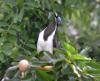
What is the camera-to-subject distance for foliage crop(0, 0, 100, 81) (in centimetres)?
246

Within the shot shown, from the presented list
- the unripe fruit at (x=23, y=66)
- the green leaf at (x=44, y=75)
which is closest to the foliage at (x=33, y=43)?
the green leaf at (x=44, y=75)

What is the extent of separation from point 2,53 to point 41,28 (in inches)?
18.4

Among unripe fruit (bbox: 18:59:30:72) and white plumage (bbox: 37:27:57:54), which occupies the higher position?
white plumage (bbox: 37:27:57:54)

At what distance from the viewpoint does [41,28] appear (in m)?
3.29

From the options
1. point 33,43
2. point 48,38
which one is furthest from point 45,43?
point 33,43

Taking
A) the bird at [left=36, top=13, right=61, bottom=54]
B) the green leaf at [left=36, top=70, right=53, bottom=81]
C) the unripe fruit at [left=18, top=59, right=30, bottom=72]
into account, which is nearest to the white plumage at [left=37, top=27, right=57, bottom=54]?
the bird at [left=36, top=13, right=61, bottom=54]

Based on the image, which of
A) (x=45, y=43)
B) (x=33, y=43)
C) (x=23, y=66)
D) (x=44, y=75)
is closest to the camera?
(x=23, y=66)

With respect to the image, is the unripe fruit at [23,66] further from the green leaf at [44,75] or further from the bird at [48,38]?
the bird at [48,38]

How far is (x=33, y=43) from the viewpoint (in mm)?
3148

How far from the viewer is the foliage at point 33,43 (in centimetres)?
246

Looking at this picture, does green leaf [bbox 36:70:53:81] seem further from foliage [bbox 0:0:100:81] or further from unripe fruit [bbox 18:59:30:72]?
unripe fruit [bbox 18:59:30:72]

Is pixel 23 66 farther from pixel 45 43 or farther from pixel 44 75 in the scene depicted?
pixel 45 43

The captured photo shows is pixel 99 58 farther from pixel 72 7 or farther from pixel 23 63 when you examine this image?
pixel 23 63

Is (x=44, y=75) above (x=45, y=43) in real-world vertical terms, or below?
below
